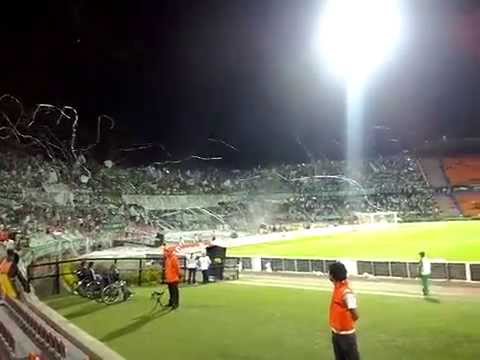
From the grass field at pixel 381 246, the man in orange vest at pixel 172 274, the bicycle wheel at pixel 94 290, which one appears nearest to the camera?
the man in orange vest at pixel 172 274

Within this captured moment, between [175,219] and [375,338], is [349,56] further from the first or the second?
[375,338]

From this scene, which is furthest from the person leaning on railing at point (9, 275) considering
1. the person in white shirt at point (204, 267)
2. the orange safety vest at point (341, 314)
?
the person in white shirt at point (204, 267)

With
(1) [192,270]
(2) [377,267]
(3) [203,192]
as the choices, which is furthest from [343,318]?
(3) [203,192]

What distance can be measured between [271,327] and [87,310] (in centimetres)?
574

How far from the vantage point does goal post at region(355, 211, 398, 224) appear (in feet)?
201

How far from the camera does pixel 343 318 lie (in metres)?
6.60

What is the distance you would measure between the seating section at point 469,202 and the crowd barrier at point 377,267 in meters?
44.9

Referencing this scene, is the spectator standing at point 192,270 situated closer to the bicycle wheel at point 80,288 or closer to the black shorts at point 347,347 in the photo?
the bicycle wheel at point 80,288

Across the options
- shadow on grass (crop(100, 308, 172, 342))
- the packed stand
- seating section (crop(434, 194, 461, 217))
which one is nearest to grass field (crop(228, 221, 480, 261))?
the packed stand

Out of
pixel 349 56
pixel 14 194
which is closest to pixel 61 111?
pixel 14 194

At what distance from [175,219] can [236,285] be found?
27.4 metres

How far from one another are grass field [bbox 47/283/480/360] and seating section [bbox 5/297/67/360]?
73.4 inches

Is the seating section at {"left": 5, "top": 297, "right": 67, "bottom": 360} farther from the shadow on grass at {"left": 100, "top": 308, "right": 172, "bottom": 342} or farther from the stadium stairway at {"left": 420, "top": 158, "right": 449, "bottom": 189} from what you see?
the stadium stairway at {"left": 420, "top": 158, "right": 449, "bottom": 189}

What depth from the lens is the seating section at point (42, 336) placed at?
19.0ft
